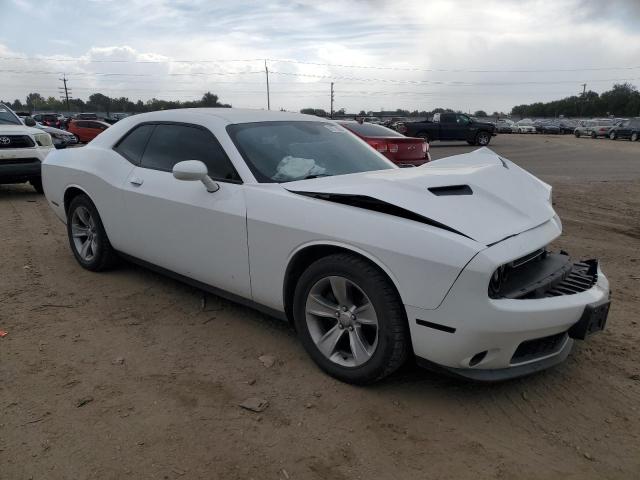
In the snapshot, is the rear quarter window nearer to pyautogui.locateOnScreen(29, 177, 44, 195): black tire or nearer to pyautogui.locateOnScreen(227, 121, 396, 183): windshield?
pyautogui.locateOnScreen(227, 121, 396, 183): windshield

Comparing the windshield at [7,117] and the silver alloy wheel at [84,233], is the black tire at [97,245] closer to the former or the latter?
the silver alloy wheel at [84,233]

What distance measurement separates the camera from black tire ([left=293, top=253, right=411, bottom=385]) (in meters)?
2.60

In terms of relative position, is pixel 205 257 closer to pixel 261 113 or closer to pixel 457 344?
pixel 261 113

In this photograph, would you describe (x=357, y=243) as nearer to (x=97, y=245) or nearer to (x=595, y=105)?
(x=97, y=245)

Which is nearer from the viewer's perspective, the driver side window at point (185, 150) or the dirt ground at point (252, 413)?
the dirt ground at point (252, 413)

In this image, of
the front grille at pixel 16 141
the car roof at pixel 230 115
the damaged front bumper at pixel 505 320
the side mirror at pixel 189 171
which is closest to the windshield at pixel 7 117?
the front grille at pixel 16 141

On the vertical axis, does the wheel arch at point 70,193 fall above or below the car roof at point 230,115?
below

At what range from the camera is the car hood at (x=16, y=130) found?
351 inches

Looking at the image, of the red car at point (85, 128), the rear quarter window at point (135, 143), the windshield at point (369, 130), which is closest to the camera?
the rear quarter window at point (135, 143)

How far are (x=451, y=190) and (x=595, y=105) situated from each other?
332ft

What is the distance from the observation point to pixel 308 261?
304 centimetres

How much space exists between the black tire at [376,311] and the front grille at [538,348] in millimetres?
558

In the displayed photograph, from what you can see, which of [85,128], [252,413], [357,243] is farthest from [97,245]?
[85,128]

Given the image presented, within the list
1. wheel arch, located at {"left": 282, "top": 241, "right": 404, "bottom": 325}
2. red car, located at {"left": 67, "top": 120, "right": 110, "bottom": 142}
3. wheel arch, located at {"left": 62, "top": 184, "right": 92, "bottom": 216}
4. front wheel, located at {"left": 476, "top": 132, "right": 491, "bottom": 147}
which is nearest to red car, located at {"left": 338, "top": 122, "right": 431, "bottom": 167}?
wheel arch, located at {"left": 62, "top": 184, "right": 92, "bottom": 216}
